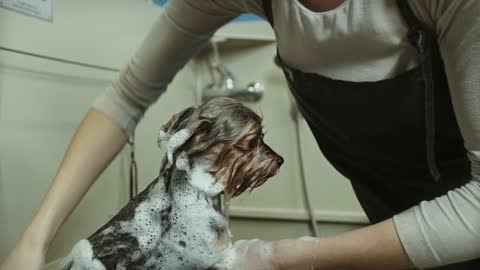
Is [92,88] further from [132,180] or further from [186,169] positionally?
[186,169]

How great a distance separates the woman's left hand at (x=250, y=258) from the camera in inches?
22.2

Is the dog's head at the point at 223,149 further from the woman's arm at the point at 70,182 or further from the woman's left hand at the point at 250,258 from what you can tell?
the woman's arm at the point at 70,182

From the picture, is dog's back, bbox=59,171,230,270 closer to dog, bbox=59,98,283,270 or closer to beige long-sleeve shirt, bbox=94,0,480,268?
dog, bbox=59,98,283,270

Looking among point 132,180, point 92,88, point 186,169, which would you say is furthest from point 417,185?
point 92,88

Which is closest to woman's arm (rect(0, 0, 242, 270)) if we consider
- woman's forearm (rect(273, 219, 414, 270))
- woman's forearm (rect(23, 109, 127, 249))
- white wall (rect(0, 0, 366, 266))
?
woman's forearm (rect(23, 109, 127, 249))

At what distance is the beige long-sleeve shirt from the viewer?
0.50m

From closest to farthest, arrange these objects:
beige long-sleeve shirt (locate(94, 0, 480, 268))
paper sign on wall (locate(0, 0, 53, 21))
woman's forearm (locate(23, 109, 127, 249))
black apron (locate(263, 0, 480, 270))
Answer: beige long-sleeve shirt (locate(94, 0, 480, 268)) < black apron (locate(263, 0, 480, 270)) < woman's forearm (locate(23, 109, 127, 249)) < paper sign on wall (locate(0, 0, 53, 21))

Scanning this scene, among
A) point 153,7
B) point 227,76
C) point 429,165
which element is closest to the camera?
point 429,165

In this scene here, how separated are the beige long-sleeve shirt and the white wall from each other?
280 millimetres

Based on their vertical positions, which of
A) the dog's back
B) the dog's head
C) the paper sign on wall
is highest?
the dog's head

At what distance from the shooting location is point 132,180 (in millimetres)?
1092

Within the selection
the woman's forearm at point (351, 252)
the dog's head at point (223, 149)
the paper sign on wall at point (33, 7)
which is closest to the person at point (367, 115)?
the woman's forearm at point (351, 252)

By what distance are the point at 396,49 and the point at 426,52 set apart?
0.04 meters

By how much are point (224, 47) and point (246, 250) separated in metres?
1.10
